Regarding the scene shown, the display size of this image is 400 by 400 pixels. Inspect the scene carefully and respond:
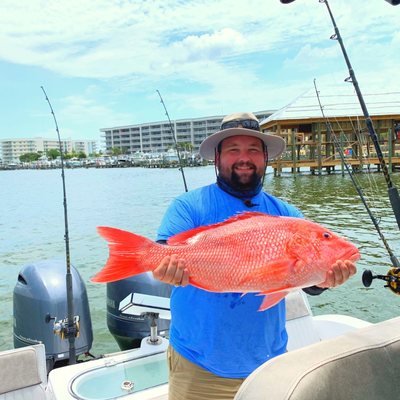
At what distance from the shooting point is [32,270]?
4656 millimetres

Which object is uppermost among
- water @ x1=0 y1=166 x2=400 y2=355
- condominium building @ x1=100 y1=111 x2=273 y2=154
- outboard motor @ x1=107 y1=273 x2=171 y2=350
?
condominium building @ x1=100 y1=111 x2=273 y2=154

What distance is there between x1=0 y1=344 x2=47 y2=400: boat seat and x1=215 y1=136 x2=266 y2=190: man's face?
6.16 feet

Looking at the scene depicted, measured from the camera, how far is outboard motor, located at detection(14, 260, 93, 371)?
14.1ft

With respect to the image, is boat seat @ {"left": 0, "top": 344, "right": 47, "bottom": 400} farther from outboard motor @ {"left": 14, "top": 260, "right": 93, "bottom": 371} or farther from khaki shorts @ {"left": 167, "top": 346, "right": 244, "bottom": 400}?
khaki shorts @ {"left": 167, "top": 346, "right": 244, "bottom": 400}

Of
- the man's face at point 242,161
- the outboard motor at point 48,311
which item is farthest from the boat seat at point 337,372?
the outboard motor at point 48,311

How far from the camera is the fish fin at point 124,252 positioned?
204 centimetres

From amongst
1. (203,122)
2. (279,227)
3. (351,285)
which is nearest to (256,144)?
(279,227)

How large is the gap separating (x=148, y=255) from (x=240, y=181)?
69 cm

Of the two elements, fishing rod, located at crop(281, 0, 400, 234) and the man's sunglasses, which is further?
fishing rod, located at crop(281, 0, 400, 234)

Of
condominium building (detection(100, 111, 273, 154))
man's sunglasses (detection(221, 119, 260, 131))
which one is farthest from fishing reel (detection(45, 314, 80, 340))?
condominium building (detection(100, 111, 273, 154))

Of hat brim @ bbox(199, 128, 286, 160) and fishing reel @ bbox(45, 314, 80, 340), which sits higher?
hat brim @ bbox(199, 128, 286, 160)

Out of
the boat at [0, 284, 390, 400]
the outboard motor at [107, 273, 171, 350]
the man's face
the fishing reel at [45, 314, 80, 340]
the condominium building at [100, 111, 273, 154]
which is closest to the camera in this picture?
the boat at [0, 284, 390, 400]

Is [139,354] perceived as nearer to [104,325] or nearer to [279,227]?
[279,227]

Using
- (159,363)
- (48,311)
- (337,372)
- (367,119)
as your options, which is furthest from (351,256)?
(48,311)
